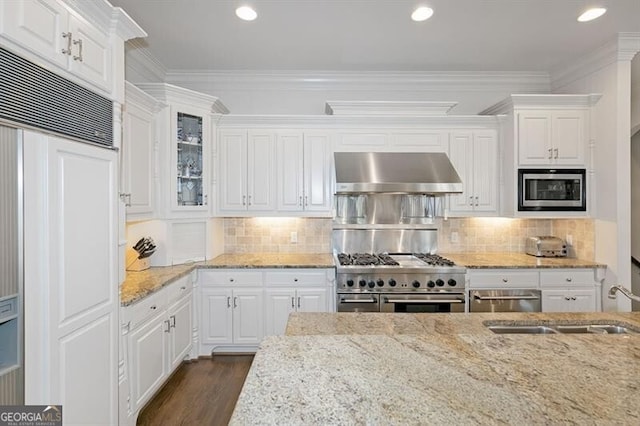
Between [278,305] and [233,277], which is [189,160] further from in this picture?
[278,305]

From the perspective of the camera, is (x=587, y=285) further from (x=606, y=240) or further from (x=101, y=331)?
(x=101, y=331)

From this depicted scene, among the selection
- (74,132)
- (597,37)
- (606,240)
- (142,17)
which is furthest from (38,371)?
(597,37)

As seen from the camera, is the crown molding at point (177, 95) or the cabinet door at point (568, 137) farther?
the cabinet door at point (568, 137)

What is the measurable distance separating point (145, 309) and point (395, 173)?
8.38 ft

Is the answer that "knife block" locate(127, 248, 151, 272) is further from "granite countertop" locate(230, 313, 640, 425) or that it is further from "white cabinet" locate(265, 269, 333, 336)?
"granite countertop" locate(230, 313, 640, 425)

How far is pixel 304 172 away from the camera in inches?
149

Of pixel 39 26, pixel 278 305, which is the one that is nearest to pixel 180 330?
pixel 278 305

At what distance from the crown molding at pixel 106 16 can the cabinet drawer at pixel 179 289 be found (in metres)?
1.91

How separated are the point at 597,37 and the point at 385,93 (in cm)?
204

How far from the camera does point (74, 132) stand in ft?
5.73

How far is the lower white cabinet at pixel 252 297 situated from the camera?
11.3 ft

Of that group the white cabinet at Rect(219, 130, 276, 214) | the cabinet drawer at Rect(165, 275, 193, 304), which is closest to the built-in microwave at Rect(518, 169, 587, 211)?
the white cabinet at Rect(219, 130, 276, 214)

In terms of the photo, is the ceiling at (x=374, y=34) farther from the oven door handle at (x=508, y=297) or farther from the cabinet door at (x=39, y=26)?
the oven door handle at (x=508, y=297)

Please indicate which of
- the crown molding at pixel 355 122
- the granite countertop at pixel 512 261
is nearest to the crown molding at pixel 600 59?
the crown molding at pixel 355 122
